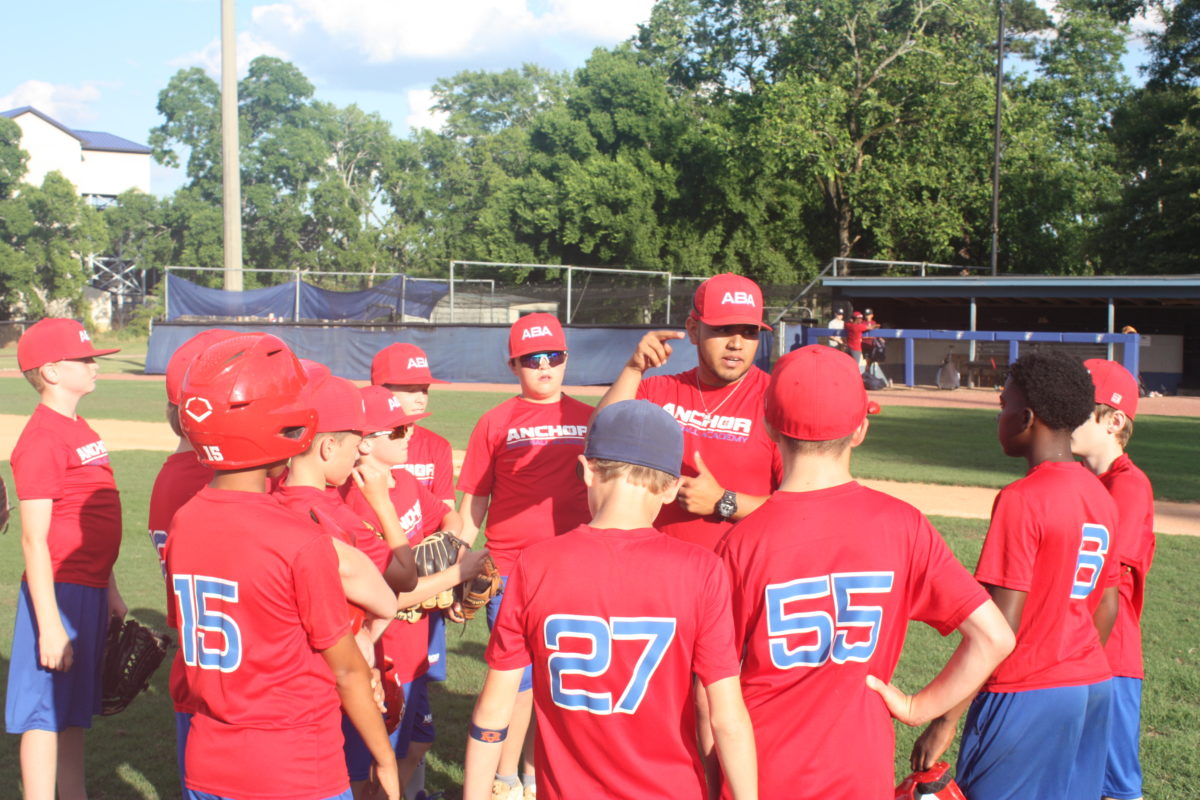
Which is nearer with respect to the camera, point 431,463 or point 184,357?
point 184,357

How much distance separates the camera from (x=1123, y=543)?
344cm

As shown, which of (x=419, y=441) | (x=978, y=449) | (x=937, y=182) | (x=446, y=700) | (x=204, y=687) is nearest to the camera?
(x=204, y=687)

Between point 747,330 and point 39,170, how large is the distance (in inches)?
3020

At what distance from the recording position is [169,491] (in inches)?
148

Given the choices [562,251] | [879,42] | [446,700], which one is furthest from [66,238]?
[446,700]

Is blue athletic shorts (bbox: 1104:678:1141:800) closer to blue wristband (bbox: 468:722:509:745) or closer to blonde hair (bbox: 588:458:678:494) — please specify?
blonde hair (bbox: 588:458:678:494)

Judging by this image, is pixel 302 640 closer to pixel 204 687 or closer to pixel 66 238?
pixel 204 687

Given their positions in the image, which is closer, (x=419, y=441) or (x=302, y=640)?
(x=302, y=640)

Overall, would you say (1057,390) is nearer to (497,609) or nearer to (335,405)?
(335,405)

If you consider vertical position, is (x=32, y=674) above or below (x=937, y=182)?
below

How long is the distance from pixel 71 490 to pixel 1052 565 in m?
3.63

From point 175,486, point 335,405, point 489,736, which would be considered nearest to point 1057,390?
point 489,736

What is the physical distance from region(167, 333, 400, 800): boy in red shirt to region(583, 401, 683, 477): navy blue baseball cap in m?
0.78

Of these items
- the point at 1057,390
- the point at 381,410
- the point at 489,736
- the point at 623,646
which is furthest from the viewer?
the point at 381,410
